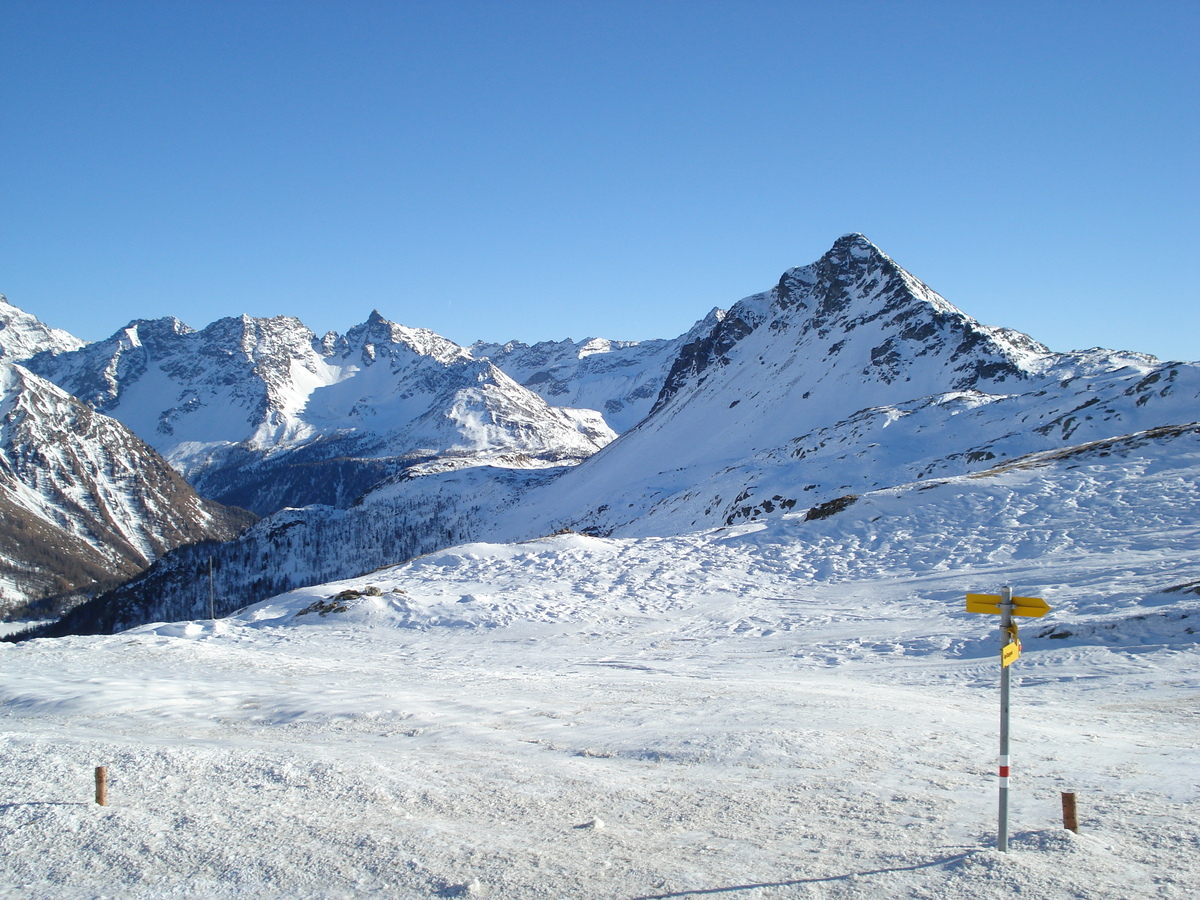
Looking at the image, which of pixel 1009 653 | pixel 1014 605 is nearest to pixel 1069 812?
pixel 1009 653

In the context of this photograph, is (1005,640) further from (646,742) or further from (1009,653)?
(646,742)

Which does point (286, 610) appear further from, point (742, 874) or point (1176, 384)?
point (1176, 384)

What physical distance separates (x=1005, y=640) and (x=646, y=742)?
20.9 ft

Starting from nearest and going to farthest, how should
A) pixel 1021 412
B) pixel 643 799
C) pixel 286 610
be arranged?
pixel 643 799
pixel 286 610
pixel 1021 412

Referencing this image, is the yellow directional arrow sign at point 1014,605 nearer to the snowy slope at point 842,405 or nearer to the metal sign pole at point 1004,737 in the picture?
the metal sign pole at point 1004,737

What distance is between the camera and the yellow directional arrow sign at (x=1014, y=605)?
24.2 ft

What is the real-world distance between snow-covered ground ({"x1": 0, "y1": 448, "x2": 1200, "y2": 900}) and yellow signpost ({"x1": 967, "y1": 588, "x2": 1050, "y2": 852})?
48cm

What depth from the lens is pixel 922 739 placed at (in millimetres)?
11852

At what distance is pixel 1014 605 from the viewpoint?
772 cm

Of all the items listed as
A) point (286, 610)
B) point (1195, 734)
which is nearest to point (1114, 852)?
point (1195, 734)

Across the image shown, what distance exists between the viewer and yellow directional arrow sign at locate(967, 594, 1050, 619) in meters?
7.39

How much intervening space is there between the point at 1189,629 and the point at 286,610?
31.9 metres

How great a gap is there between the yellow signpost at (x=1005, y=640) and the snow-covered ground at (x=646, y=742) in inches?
19.0

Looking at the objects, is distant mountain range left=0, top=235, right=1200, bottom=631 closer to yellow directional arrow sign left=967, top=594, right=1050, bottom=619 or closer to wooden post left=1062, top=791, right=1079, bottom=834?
wooden post left=1062, top=791, right=1079, bottom=834
